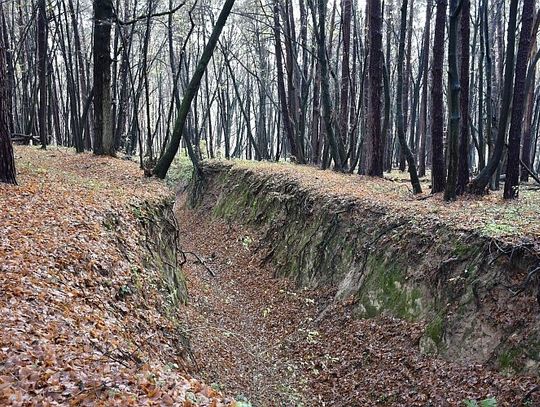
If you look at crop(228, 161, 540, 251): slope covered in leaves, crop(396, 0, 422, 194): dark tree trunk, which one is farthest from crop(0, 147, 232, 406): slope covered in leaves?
crop(396, 0, 422, 194): dark tree trunk

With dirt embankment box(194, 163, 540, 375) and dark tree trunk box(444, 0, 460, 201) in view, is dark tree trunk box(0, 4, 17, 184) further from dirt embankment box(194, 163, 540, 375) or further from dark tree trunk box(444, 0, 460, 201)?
dark tree trunk box(444, 0, 460, 201)

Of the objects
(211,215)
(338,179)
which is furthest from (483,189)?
(211,215)

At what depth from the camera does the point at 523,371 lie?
213 inches

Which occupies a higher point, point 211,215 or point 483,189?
point 483,189

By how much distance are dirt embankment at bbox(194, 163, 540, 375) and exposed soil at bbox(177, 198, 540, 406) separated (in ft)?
0.90

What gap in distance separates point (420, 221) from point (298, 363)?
3.50 m

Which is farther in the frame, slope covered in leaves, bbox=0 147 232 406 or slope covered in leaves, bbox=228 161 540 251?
slope covered in leaves, bbox=228 161 540 251

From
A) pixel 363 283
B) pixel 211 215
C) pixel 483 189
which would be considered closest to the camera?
pixel 363 283

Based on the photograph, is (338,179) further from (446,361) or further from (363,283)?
(446,361)

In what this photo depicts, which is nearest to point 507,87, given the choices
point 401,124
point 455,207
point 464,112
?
point 464,112

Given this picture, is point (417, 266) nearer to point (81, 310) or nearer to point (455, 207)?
point (455, 207)

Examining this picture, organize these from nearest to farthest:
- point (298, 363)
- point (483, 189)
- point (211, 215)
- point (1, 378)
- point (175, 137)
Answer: point (1, 378) < point (298, 363) < point (483, 189) < point (175, 137) < point (211, 215)

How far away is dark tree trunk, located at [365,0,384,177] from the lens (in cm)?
1452

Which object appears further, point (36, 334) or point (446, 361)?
point (446, 361)
